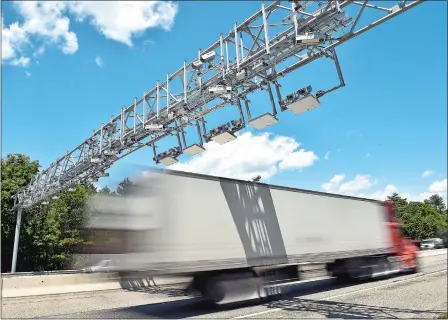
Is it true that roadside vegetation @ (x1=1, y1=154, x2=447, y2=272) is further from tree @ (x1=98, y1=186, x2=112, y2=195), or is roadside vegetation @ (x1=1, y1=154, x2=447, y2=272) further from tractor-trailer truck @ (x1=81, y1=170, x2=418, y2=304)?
tree @ (x1=98, y1=186, x2=112, y2=195)

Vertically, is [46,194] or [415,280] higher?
[46,194]

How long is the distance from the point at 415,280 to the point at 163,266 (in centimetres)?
1202

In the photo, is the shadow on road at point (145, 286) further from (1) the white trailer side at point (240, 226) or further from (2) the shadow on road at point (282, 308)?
(1) the white trailer side at point (240, 226)

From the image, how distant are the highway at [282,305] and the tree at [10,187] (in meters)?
17.7

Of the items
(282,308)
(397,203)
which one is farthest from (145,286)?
(397,203)

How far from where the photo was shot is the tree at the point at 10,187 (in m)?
30.0

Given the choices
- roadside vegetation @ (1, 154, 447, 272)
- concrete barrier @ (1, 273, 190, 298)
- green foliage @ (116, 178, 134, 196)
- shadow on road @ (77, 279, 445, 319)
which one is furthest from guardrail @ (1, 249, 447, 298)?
roadside vegetation @ (1, 154, 447, 272)

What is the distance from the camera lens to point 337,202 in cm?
1484

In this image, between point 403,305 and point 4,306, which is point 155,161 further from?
point 403,305

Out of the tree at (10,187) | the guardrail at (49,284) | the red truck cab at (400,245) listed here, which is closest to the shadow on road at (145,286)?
the guardrail at (49,284)

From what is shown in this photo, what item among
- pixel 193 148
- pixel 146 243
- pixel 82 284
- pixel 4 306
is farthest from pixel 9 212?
pixel 146 243

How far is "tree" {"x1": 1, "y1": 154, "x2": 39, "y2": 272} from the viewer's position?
29984 millimetres

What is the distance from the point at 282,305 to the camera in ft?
35.8

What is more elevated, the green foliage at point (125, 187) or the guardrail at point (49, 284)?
the green foliage at point (125, 187)
